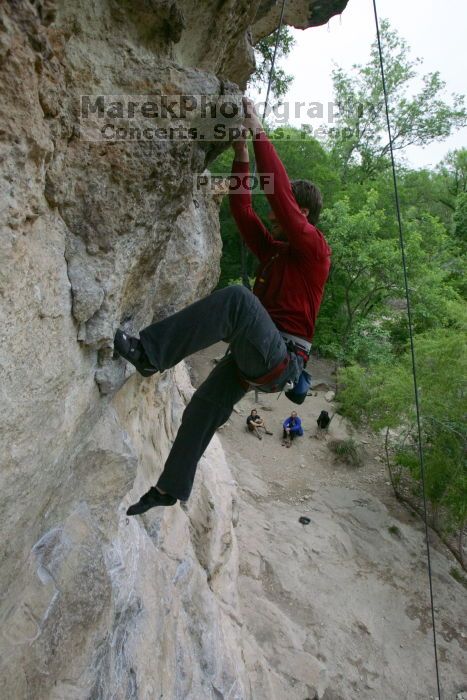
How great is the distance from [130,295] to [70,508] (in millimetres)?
1363

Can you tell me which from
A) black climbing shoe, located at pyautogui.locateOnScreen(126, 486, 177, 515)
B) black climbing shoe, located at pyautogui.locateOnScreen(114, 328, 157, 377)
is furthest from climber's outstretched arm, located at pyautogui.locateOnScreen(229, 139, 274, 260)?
black climbing shoe, located at pyautogui.locateOnScreen(126, 486, 177, 515)

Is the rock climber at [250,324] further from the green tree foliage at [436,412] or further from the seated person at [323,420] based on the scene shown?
the seated person at [323,420]

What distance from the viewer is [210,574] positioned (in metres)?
5.14

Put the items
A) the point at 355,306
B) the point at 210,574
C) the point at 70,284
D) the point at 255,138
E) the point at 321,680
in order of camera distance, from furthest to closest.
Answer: the point at 355,306 → the point at 321,680 → the point at 210,574 → the point at 255,138 → the point at 70,284

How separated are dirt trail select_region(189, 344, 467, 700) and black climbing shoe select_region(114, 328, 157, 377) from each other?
5009 mm

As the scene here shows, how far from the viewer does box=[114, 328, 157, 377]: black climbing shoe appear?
8.57 feet

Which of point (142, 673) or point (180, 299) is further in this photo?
point (180, 299)

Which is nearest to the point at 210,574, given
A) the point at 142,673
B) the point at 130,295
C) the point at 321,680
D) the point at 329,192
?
the point at 142,673

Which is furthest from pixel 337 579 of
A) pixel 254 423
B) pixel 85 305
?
pixel 85 305

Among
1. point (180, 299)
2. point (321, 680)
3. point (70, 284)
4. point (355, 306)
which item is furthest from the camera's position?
point (355, 306)

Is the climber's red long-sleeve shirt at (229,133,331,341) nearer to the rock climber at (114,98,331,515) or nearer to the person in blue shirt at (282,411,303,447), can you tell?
the rock climber at (114,98,331,515)

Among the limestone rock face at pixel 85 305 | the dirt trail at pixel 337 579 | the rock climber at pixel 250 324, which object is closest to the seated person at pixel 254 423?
the dirt trail at pixel 337 579

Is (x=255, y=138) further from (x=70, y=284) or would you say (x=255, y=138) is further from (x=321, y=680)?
(x=321, y=680)

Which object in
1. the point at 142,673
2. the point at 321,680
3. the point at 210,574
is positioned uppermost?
the point at 142,673
